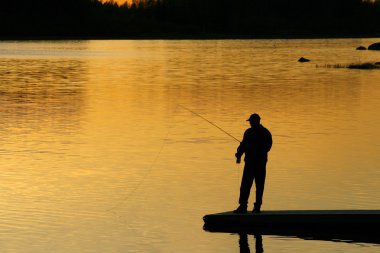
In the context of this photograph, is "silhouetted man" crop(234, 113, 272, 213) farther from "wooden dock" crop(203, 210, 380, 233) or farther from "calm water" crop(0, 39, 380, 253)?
"calm water" crop(0, 39, 380, 253)

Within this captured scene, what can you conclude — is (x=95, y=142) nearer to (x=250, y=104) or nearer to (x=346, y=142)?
Result: (x=346, y=142)

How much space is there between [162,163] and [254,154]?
1016cm

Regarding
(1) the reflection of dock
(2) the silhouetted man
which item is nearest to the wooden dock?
(1) the reflection of dock

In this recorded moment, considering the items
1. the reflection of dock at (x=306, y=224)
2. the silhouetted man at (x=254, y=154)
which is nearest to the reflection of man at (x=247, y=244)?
the reflection of dock at (x=306, y=224)

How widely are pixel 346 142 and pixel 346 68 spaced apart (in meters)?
60.9

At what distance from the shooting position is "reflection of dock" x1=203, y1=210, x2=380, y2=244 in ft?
64.3

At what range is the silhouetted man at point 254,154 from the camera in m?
19.9

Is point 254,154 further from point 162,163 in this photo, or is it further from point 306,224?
point 162,163

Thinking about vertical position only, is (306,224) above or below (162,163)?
above

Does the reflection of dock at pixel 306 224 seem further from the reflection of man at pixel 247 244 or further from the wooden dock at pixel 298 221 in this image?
the reflection of man at pixel 247 244

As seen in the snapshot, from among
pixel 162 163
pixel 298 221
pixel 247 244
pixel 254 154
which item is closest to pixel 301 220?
pixel 298 221

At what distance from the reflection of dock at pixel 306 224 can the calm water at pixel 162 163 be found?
0.37m

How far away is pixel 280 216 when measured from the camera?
65.2ft

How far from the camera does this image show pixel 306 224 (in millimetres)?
19797
